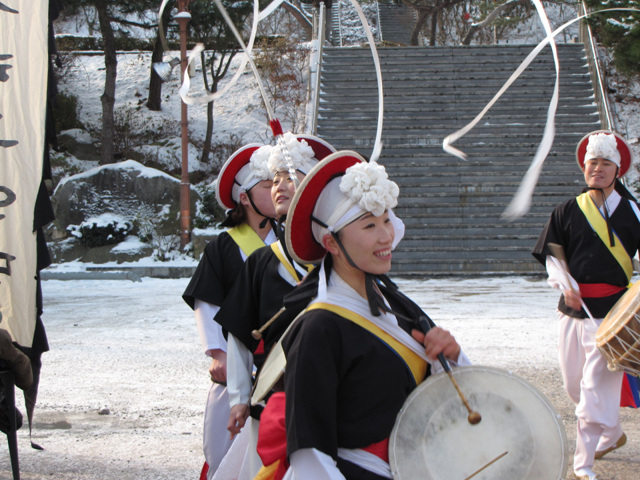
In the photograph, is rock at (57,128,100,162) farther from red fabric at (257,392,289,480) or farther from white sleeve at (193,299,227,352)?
red fabric at (257,392,289,480)

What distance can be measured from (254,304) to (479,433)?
4.30ft

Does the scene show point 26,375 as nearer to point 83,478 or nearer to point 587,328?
point 83,478

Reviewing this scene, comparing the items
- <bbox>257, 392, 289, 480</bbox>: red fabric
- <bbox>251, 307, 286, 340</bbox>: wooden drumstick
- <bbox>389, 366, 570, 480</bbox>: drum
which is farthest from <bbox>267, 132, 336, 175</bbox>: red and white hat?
<bbox>389, 366, 570, 480</bbox>: drum

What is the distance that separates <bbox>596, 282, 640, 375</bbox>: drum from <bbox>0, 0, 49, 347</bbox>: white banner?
3163 mm

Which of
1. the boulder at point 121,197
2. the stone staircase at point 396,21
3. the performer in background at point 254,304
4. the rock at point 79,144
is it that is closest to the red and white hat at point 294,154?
the performer in background at point 254,304

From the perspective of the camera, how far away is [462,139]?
18250mm

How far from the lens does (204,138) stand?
2598 centimetres

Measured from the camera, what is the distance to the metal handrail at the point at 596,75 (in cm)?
1742

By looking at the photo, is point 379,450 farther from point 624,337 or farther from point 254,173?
point 624,337

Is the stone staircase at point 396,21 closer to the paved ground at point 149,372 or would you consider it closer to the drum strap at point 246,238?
the paved ground at point 149,372

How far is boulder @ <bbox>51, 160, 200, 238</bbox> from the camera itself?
59.3 feet

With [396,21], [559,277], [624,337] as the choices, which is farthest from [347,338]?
[396,21]

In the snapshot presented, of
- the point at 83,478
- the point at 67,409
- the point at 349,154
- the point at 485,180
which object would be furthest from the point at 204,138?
the point at 349,154

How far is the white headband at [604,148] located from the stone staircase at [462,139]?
9794mm
